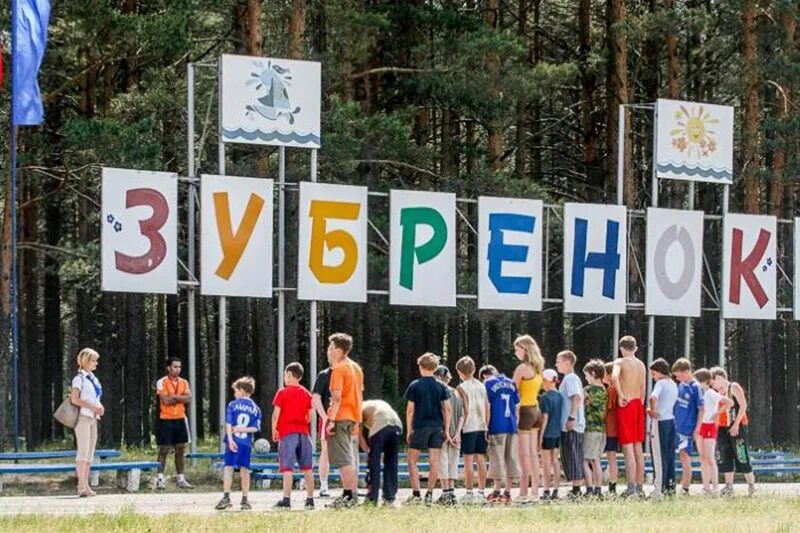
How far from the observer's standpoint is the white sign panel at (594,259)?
2958 centimetres

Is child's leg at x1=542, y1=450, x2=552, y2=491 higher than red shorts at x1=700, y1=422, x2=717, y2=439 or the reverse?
the reverse

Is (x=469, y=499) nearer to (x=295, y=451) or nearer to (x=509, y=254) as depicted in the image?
(x=295, y=451)

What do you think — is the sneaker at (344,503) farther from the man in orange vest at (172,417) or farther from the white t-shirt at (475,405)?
the man in orange vest at (172,417)

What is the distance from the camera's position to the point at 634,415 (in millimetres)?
21156

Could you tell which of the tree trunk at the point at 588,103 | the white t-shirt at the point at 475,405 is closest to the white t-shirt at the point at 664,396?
the white t-shirt at the point at 475,405

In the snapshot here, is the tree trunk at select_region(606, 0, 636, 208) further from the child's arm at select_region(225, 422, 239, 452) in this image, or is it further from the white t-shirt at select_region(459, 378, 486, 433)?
the child's arm at select_region(225, 422, 239, 452)

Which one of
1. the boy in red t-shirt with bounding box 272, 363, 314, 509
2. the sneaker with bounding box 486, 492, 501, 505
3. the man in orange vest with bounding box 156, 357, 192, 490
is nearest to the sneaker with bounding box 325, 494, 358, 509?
the boy in red t-shirt with bounding box 272, 363, 314, 509

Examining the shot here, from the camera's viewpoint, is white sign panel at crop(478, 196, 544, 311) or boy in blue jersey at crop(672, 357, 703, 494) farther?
white sign panel at crop(478, 196, 544, 311)

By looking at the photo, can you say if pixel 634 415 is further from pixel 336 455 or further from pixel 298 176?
pixel 298 176

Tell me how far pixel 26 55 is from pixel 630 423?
38.7 feet

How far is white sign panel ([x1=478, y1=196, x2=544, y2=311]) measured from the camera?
94.0 ft

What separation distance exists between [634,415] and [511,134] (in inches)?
1232

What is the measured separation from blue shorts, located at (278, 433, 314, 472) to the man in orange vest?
Answer: 506 centimetres

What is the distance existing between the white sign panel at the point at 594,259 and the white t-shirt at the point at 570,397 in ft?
28.0
